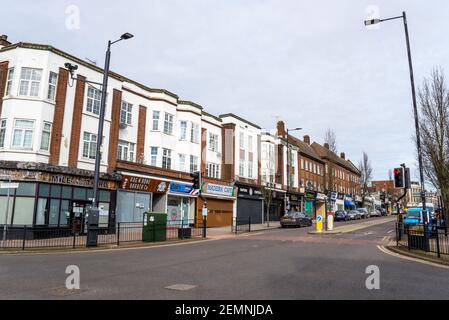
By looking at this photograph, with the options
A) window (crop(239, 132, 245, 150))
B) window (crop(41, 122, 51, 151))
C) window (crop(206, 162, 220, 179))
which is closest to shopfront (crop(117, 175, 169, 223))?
window (crop(41, 122, 51, 151))

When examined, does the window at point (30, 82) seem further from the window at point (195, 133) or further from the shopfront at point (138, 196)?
the window at point (195, 133)

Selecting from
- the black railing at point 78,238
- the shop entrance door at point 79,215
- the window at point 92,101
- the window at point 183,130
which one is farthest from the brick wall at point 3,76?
the window at point 183,130

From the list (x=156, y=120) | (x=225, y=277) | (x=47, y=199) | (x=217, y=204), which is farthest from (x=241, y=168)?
(x=225, y=277)

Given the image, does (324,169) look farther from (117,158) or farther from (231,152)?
(117,158)

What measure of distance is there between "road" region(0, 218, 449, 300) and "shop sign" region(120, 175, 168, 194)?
12.3 meters

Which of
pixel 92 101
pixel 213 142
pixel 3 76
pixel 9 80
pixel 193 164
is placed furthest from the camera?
pixel 213 142

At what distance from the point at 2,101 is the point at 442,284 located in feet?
74.7

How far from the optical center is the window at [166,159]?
96.9ft

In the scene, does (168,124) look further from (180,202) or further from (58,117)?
(58,117)

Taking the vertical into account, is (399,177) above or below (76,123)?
below

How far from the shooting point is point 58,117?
21.8m

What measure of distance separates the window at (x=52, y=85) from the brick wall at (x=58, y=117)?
20 cm

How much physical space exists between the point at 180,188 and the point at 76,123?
9.95 m
